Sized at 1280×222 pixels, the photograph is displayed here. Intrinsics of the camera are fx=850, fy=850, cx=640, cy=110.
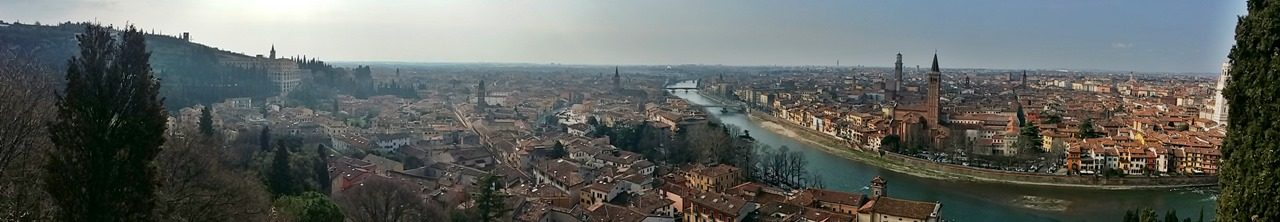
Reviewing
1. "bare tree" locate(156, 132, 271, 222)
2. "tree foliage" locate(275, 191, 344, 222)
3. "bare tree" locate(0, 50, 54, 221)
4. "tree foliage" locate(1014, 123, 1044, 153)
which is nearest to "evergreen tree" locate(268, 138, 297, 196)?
"tree foliage" locate(275, 191, 344, 222)

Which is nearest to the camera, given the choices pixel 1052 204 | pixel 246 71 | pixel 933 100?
pixel 1052 204

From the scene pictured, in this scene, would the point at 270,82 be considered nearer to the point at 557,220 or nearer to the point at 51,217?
the point at 557,220

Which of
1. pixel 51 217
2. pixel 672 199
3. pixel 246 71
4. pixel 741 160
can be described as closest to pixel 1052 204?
pixel 741 160

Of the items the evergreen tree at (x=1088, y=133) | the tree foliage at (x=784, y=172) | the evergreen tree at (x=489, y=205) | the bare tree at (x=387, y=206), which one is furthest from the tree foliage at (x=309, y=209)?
the evergreen tree at (x=1088, y=133)

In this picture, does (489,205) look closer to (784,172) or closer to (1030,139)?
(784,172)

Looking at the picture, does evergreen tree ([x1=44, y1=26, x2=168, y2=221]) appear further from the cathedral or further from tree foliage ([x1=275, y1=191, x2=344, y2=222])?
the cathedral

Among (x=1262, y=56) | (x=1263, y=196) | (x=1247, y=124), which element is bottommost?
(x=1263, y=196)
